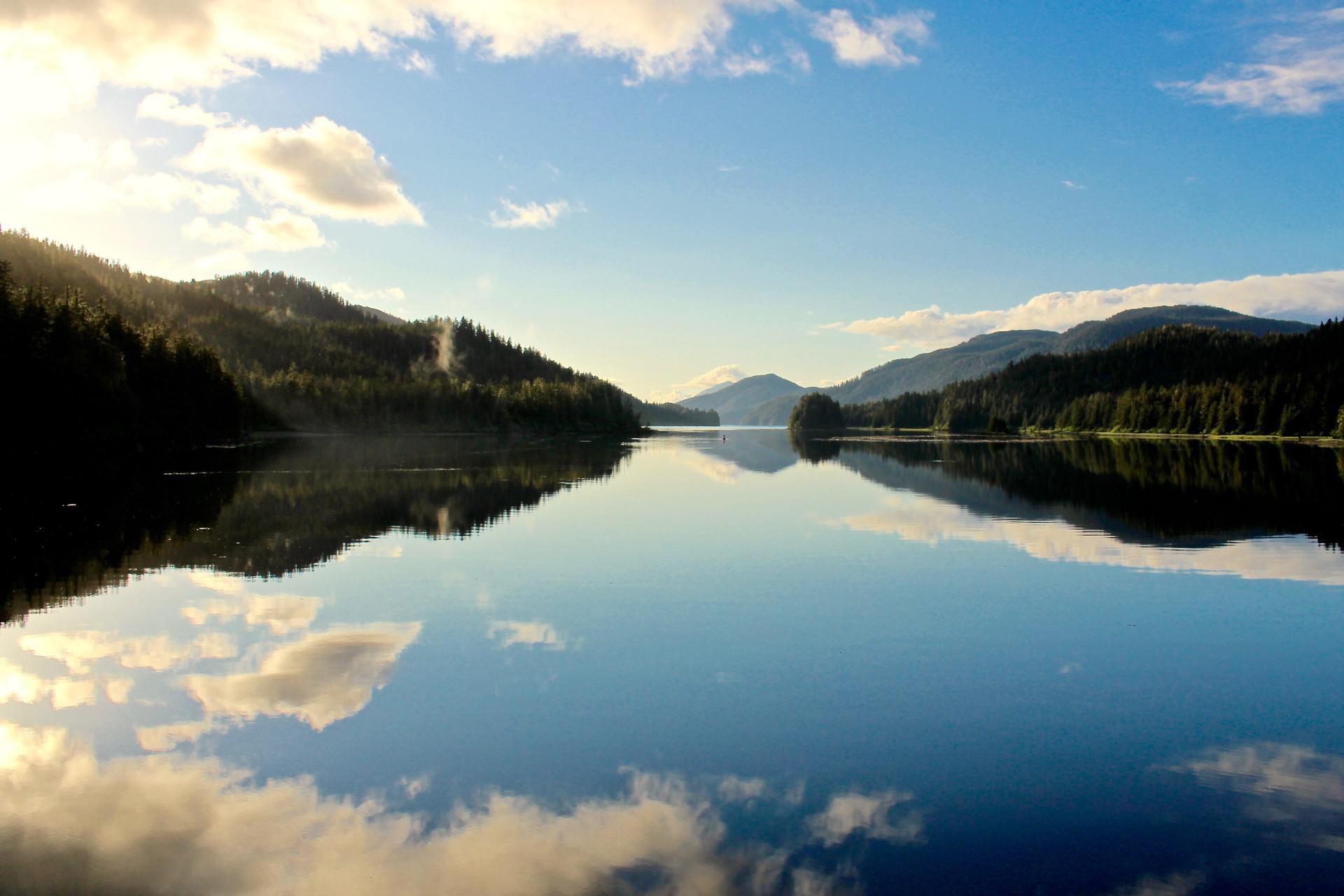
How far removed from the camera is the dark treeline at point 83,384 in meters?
67.3

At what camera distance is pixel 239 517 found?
108ft

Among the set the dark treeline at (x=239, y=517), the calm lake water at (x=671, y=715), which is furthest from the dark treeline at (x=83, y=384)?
the calm lake water at (x=671, y=715)

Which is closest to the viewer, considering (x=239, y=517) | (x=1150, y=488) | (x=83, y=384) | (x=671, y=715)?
(x=671, y=715)

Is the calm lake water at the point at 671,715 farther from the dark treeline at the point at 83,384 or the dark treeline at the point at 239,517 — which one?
the dark treeline at the point at 83,384

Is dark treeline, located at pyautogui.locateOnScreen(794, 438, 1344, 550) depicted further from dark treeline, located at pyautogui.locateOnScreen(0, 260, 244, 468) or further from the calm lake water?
dark treeline, located at pyautogui.locateOnScreen(0, 260, 244, 468)

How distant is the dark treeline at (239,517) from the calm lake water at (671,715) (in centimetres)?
33

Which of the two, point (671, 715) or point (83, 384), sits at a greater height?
point (83, 384)

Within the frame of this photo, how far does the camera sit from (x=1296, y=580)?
21.3 metres

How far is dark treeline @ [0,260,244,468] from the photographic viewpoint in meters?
67.3

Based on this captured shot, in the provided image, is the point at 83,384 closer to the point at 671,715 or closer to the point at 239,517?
the point at 239,517

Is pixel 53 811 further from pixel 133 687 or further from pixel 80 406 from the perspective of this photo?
pixel 80 406

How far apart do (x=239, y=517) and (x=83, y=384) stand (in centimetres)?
5321

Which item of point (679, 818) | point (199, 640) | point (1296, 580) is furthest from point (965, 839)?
point (1296, 580)

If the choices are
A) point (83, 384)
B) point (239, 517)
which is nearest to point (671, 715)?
point (239, 517)
